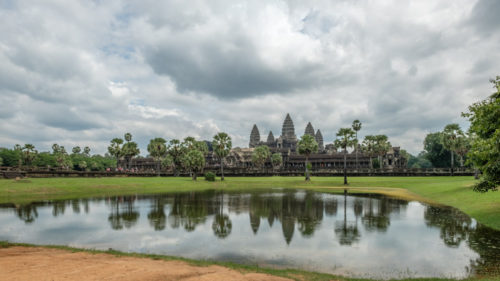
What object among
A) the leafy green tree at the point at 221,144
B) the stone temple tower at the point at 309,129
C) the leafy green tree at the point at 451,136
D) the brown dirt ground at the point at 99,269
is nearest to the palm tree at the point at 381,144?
the leafy green tree at the point at 451,136

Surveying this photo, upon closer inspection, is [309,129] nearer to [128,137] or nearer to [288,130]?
[288,130]

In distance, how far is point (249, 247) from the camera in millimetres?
16891

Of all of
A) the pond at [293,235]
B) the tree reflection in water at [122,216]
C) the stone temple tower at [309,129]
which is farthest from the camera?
the stone temple tower at [309,129]

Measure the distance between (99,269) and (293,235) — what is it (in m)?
11.7

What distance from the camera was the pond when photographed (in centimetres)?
1411

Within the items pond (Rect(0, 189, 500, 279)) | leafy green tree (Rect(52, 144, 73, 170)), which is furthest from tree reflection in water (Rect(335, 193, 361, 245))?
leafy green tree (Rect(52, 144, 73, 170))

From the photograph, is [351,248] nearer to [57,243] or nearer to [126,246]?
[126,246]

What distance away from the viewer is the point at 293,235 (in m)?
19.6

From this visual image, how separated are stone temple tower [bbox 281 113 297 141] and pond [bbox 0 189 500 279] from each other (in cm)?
15831

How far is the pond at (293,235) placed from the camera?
46.3 feet

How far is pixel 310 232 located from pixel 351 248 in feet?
13.3

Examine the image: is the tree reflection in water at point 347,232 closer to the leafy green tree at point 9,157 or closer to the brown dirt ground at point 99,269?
the brown dirt ground at point 99,269

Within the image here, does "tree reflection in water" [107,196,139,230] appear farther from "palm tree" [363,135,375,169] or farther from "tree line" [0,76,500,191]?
"palm tree" [363,135,375,169]

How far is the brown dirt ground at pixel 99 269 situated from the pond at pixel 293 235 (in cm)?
261
